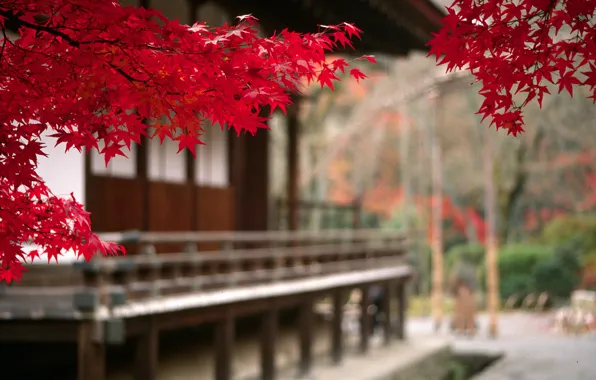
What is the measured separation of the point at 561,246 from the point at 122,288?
21570 millimetres

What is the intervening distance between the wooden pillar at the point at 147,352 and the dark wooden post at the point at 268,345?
3.62 meters

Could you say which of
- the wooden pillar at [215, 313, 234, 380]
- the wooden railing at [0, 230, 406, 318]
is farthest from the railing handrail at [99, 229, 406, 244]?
the wooden pillar at [215, 313, 234, 380]

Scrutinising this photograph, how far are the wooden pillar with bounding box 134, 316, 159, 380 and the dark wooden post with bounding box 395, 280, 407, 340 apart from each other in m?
11.4

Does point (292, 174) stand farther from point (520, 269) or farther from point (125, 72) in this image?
point (125, 72)

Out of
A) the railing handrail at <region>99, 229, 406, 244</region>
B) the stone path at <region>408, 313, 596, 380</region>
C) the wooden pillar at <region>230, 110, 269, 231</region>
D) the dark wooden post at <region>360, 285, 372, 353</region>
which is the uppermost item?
the wooden pillar at <region>230, 110, 269, 231</region>

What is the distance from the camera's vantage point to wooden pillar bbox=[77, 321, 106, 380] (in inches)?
328

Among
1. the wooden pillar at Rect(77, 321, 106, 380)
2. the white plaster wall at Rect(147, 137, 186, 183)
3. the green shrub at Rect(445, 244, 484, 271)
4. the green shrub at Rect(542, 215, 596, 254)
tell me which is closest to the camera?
the wooden pillar at Rect(77, 321, 106, 380)

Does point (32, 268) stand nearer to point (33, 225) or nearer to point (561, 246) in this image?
point (33, 225)

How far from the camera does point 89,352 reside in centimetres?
839

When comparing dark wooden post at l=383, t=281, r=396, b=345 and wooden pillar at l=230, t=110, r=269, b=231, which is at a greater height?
wooden pillar at l=230, t=110, r=269, b=231

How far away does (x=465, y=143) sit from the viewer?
32.4 m

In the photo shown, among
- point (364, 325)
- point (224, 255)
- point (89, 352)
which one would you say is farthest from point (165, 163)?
point (364, 325)

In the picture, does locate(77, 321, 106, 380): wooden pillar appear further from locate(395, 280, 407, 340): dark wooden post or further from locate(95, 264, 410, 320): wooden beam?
locate(395, 280, 407, 340): dark wooden post

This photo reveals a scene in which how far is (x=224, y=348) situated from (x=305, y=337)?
3401mm
